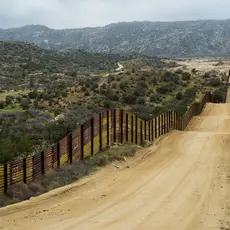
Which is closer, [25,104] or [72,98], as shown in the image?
[25,104]

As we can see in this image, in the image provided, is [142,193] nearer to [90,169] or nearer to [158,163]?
[90,169]

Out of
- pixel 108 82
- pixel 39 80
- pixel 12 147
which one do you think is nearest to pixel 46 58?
pixel 39 80

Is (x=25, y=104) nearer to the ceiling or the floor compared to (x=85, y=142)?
nearer to the floor

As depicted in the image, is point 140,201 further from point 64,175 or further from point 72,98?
point 72,98

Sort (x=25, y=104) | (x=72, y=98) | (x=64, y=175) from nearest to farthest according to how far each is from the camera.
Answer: (x=64, y=175)
(x=25, y=104)
(x=72, y=98)

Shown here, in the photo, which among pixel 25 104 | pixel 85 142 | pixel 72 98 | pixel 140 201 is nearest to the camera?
pixel 140 201

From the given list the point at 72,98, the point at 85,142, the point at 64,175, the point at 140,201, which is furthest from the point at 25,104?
the point at 140,201

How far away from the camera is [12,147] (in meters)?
22.4

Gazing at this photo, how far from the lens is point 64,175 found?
1720 centimetres

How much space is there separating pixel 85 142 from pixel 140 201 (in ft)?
22.6

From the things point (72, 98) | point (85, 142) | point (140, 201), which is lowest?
point (72, 98)

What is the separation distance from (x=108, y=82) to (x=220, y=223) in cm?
6699

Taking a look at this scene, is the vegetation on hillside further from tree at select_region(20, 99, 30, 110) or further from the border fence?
the border fence

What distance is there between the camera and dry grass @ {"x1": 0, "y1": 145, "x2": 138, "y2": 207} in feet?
48.4
